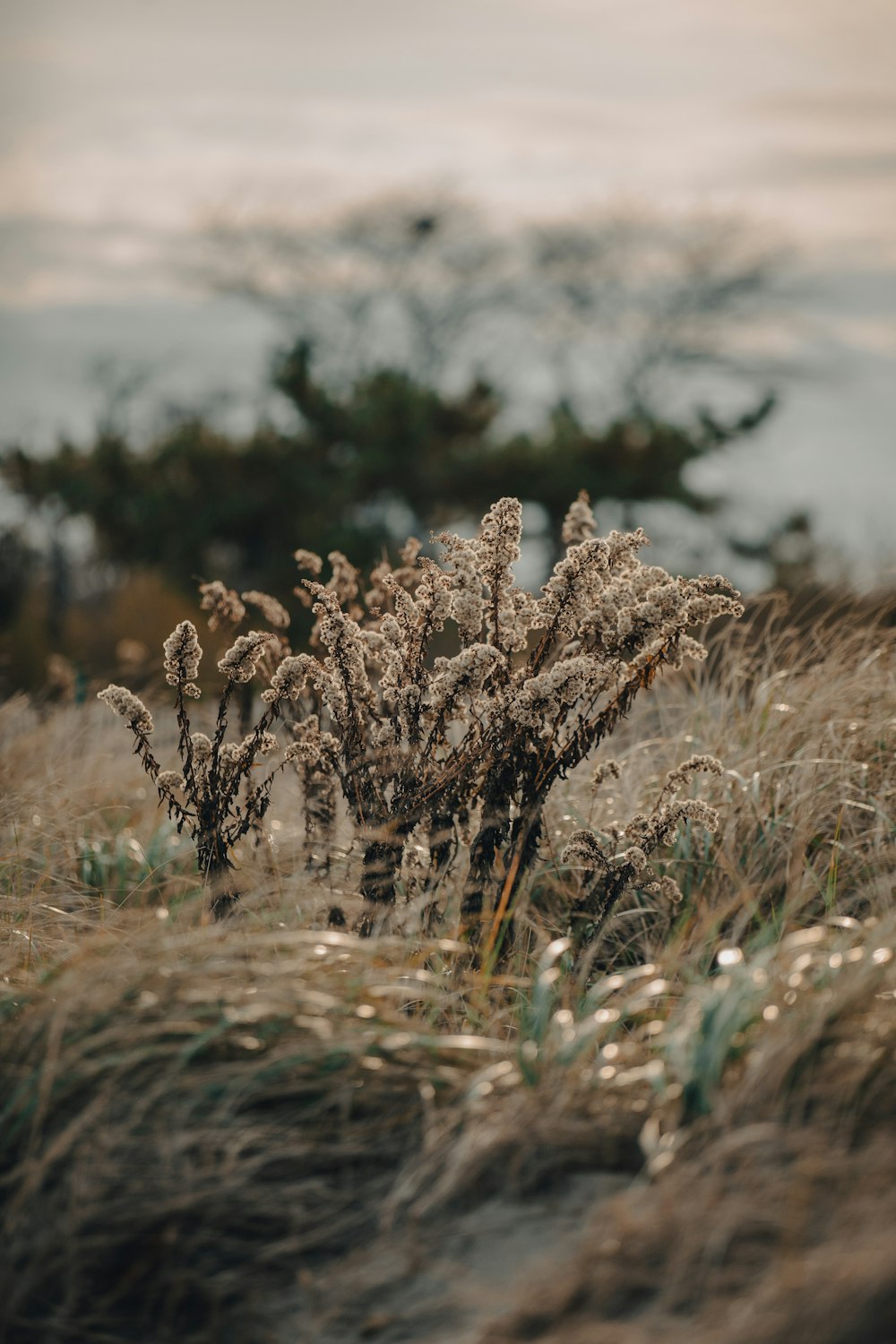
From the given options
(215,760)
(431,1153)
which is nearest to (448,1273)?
(431,1153)

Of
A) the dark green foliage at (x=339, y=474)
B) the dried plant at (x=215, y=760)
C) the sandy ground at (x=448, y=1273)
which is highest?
the dried plant at (x=215, y=760)

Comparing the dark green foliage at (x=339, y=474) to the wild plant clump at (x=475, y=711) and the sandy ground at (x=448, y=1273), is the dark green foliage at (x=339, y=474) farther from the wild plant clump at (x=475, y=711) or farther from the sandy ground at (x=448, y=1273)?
the sandy ground at (x=448, y=1273)

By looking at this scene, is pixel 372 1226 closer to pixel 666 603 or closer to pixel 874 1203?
pixel 874 1203

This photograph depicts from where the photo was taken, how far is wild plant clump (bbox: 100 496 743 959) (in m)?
3.43

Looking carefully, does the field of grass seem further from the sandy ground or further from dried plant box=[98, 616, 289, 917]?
dried plant box=[98, 616, 289, 917]

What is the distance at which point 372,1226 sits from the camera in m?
2.22

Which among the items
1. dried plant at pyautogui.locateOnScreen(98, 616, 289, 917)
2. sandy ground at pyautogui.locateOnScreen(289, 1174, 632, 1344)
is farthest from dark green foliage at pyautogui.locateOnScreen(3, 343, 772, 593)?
sandy ground at pyautogui.locateOnScreen(289, 1174, 632, 1344)

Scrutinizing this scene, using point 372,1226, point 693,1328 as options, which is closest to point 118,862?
point 372,1226

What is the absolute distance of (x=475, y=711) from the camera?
355 centimetres

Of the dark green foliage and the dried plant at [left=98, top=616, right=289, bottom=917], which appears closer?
the dried plant at [left=98, top=616, right=289, bottom=917]

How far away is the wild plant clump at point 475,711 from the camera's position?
343cm

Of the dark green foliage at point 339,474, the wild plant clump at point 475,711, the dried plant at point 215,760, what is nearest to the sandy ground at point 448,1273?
the wild plant clump at point 475,711

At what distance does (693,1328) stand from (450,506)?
1774 cm

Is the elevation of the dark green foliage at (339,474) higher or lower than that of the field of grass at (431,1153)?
lower
